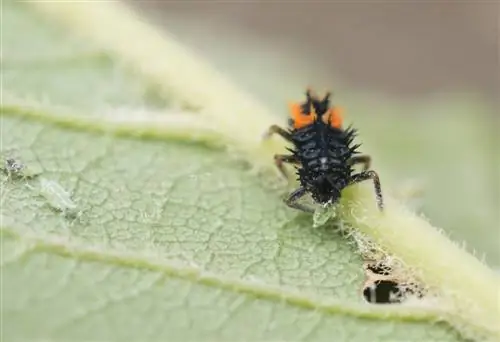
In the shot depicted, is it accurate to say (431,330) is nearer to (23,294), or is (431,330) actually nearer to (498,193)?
→ (23,294)

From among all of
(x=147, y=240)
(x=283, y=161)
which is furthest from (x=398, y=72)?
(x=147, y=240)

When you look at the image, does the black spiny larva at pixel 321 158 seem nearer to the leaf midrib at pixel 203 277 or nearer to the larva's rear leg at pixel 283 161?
the larva's rear leg at pixel 283 161

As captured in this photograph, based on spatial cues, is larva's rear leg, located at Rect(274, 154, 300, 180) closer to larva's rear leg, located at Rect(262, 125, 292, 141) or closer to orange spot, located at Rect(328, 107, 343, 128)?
larva's rear leg, located at Rect(262, 125, 292, 141)

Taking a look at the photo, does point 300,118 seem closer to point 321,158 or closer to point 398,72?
point 321,158

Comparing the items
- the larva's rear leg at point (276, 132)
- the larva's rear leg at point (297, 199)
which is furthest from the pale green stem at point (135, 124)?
the larva's rear leg at point (297, 199)

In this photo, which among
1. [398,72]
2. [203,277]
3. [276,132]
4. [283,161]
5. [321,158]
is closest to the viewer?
[203,277]

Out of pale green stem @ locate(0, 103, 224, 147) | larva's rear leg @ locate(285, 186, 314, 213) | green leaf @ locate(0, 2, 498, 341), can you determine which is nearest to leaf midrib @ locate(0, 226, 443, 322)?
green leaf @ locate(0, 2, 498, 341)

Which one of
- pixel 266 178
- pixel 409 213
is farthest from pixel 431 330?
pixel 266 178

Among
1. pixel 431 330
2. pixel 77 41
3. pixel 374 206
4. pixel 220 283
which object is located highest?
pixel 77 41
